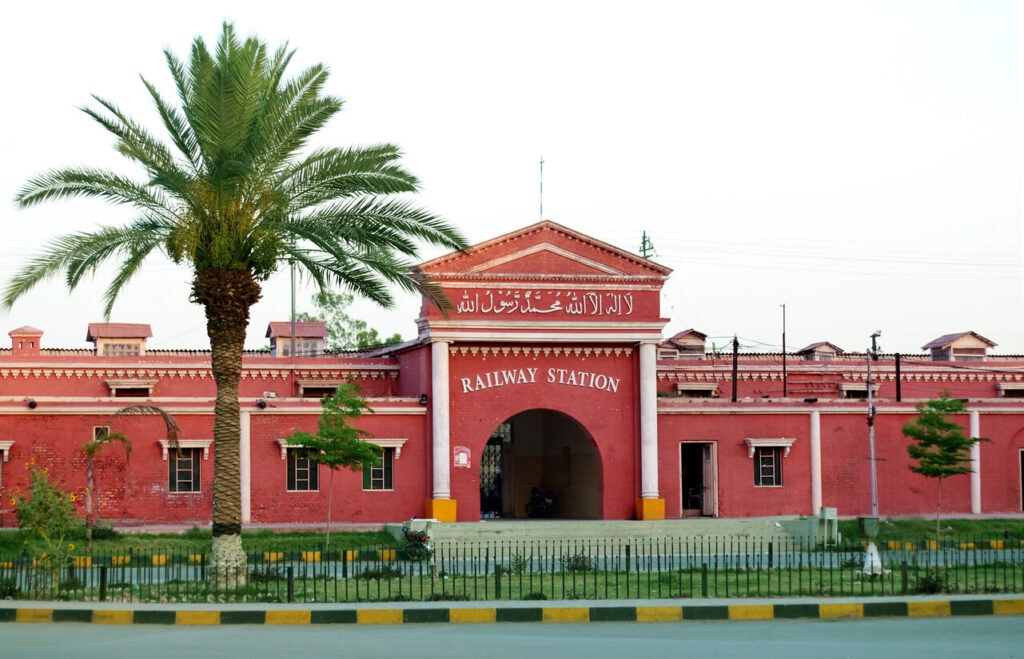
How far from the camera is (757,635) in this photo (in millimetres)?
15875

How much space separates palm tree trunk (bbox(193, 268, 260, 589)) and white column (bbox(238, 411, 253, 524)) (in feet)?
39.3

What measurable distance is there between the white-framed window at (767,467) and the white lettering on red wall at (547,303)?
5.69m

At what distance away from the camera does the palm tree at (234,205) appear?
2166 cm

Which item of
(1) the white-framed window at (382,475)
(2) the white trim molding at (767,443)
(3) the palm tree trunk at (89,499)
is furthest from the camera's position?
(2) the white trim molding at (767,443)

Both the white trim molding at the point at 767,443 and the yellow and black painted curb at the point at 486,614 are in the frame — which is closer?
the yellow and black painted curb at the point at 486,614

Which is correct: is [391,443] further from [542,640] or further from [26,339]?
[542,640]

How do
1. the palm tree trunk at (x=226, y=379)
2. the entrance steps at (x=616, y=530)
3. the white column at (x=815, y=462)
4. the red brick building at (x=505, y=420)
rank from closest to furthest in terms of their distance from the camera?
the palm tree trunk at (x=226, y=379)
the entrance steps at (x=616, y=530)
the red brick building at (x=505, y=420)
the white column at (x=815, y=462)

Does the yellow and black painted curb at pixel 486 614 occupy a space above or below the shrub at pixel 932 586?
below

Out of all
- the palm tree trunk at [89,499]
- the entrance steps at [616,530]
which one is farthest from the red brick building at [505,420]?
the entrance steps at [616,530]

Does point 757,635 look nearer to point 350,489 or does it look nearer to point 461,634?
point 461,634

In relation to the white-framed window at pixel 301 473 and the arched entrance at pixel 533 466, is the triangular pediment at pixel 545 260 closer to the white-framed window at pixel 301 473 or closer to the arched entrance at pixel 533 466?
the arched entrance at pixel 533 466

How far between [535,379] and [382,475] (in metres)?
4.79

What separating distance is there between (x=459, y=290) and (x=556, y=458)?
7.97 m

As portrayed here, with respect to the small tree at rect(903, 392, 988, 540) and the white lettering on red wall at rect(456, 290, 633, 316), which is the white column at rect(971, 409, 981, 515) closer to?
the small tree at rect(903, 392, 988, 540)
